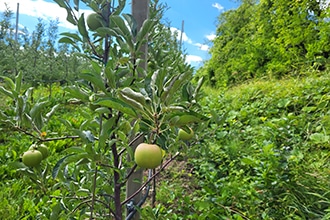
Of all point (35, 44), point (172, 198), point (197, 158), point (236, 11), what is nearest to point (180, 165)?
point (197, 158)

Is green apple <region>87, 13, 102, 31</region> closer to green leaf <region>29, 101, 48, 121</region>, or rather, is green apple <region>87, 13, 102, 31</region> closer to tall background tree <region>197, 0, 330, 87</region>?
green leaf <region>29, 101, 48, 121</region>

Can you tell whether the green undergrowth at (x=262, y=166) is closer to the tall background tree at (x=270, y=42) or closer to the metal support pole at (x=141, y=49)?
the metal support pole at (x=141, y=49)

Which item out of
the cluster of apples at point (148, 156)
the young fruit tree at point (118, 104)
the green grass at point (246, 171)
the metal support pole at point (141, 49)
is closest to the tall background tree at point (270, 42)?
the green grass at point (246, 171)

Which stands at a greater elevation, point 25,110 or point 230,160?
point 25,110

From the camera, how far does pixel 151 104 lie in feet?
1.84

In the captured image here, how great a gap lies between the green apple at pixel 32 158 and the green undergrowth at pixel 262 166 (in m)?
0.39

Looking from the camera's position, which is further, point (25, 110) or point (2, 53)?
point (2, 53)

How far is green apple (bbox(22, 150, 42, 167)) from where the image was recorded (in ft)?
2.47

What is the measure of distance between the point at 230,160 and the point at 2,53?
532 centimetres

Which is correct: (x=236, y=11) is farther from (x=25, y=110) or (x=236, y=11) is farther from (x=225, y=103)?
(x=25, y=110)

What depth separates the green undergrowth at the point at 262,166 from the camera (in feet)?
5.01

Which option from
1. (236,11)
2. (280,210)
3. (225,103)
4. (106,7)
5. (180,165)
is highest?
(236,11)

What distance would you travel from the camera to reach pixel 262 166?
5.63 ft

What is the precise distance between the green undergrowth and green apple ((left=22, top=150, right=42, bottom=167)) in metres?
0.39
